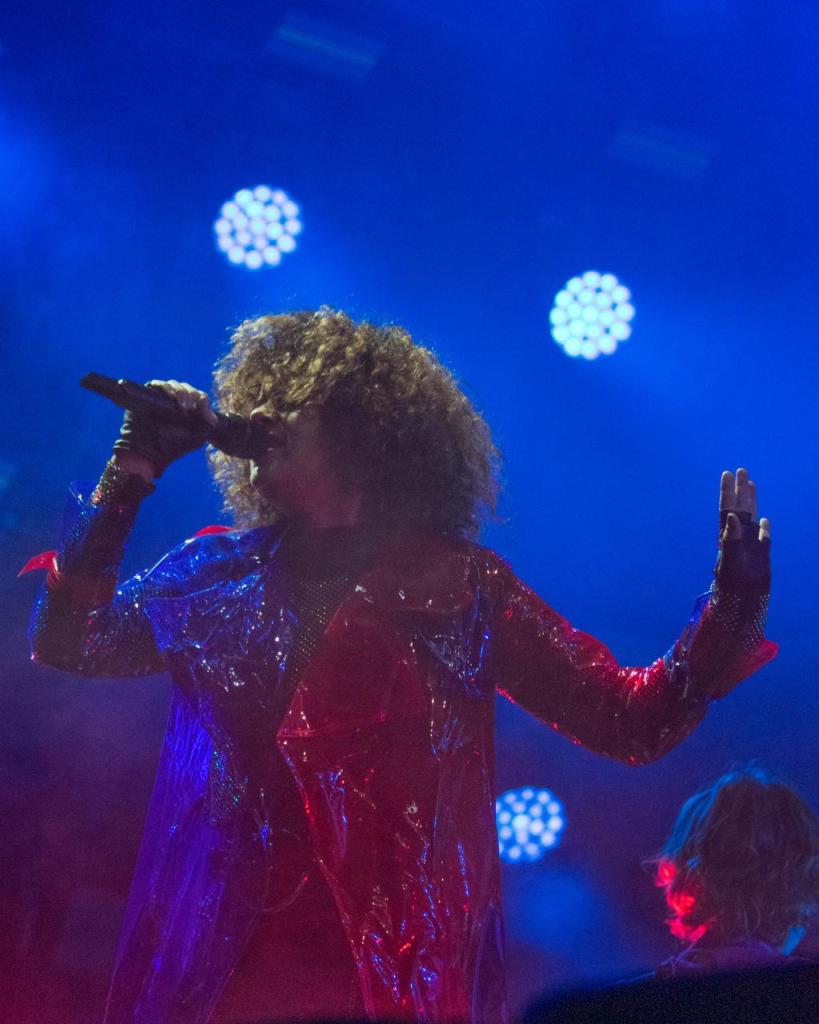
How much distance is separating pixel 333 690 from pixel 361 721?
62mm

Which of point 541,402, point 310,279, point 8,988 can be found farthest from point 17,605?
point 541,402

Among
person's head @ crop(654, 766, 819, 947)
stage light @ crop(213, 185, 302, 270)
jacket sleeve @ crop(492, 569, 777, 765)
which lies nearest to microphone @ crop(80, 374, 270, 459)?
jacket sleeve @ crop(492, 569, 777, 765)

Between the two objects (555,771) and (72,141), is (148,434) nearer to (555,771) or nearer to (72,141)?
(72,141)

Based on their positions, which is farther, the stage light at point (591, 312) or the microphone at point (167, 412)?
the stage light at point (591, 312)

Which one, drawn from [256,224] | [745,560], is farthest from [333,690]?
[256,224]

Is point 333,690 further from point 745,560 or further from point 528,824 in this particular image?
point 528,824

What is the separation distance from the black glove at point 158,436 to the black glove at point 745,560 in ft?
2.78

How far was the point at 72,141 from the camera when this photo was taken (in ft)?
12.3

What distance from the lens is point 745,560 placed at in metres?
1.43

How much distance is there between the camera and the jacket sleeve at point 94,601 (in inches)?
56.1

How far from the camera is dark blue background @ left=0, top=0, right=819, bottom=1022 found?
11.8ft

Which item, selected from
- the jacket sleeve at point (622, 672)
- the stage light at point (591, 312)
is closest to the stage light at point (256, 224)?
the stage light at point (591, 312)

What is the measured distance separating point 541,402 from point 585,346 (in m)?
0.32

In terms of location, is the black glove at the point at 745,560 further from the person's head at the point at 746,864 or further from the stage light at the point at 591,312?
the stage light at the point at 591,312
